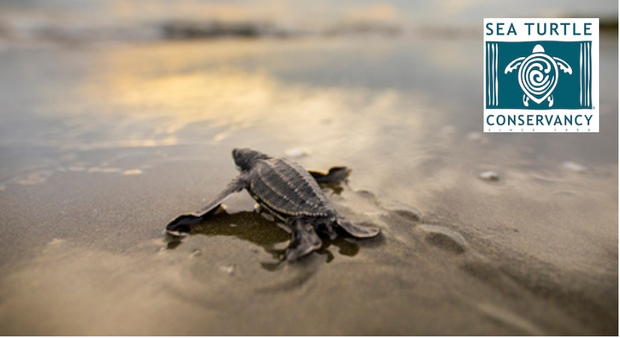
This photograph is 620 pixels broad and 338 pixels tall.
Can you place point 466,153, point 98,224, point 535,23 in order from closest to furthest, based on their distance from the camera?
1. point 98,224
2. point 466,153
3. point 535,23

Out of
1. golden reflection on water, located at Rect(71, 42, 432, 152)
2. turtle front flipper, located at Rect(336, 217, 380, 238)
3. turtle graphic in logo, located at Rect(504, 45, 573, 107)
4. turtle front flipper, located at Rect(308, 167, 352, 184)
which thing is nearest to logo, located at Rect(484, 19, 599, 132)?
turtle graphic in logo, located at Rect(504, 45, 573, 107)

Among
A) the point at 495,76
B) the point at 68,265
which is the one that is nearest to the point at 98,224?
the point at 68,265

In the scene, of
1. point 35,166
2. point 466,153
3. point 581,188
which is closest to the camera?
point 581,188

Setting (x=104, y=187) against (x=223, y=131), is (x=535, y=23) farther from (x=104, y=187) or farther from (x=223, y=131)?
(x=104, y=187)

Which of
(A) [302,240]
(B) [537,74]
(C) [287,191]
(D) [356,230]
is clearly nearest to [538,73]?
(B) [537,74]

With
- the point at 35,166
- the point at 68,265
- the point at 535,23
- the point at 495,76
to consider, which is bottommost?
the point at 68,265

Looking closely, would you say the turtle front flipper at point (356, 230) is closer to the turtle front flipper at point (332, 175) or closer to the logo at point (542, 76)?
the turtle front flipper at point (332, 175)

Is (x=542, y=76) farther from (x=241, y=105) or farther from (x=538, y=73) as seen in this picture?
(x=241, y=105)
